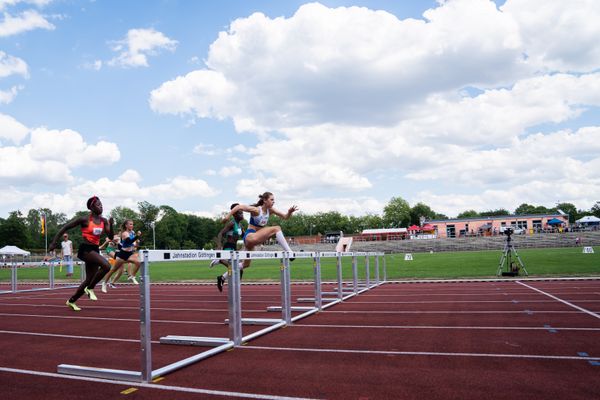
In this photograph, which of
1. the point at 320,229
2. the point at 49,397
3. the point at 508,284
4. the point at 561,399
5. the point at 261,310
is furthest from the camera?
the point at 320,229

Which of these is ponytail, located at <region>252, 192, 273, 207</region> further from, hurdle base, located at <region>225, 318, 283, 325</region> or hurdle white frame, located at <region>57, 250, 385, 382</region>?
hurdle base, located at <region>225, 318, 283, 325</region>

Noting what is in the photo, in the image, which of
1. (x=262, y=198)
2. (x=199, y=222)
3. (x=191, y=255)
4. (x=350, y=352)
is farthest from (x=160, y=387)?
(x=199, y=222)

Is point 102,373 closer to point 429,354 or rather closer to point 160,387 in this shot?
point 160,387

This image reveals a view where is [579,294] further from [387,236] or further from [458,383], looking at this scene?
[387,236]

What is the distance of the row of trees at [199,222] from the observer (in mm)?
100250

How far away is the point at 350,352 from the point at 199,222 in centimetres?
11512

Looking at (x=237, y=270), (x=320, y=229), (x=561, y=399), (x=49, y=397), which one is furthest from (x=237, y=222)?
(x=320, y=229)

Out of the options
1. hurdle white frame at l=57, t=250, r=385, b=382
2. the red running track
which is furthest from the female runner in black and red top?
hurdle white frame at l=57, t=250, r=385, b=382

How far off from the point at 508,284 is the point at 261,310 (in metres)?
7.23

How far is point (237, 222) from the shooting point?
8.83 metres

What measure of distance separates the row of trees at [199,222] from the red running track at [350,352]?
88.5 meters

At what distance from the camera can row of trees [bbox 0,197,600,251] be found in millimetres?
100250

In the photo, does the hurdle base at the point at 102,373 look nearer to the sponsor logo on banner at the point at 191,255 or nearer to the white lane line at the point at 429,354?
the sponsor logo on banner at the point at 191,255

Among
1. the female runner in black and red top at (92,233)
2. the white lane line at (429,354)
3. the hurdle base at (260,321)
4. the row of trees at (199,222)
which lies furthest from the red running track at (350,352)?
the row of trees at (199,222)
